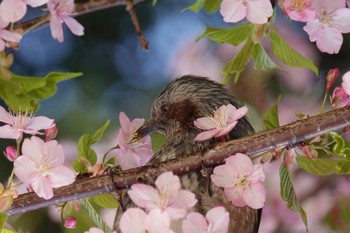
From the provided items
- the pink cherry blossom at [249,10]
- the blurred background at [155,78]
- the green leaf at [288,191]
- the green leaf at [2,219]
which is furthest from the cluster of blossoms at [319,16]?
the blurred background at [155,78]

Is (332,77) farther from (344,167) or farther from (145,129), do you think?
(145,129)

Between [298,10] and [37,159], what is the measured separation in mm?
221

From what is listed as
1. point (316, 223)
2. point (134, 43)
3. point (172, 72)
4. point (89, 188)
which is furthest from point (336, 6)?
point (134, 43)

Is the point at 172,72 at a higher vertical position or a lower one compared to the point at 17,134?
lower

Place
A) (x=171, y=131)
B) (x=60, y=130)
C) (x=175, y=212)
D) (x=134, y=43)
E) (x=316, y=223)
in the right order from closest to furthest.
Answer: (x=175, y=212) → (x=171, y=131) → (x=316, y=223) → (x=60, y=130) → (x=134, y=43)

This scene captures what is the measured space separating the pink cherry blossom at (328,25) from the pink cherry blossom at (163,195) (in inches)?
6.9

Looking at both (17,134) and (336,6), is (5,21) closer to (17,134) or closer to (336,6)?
(17,134)

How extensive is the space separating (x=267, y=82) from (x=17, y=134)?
630 mm

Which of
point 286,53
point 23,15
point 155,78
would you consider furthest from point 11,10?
point 155,78

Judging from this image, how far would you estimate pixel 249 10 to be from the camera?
0.55 metres

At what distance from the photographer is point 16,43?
588 mm

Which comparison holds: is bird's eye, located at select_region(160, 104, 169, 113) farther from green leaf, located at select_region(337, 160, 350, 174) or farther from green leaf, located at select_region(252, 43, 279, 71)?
green leaf, located at select_region(337, 160, 350, 174)

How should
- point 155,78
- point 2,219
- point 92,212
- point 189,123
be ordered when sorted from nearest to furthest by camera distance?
point 2,219 → point 92,212 → point 189,123 → point 155,78

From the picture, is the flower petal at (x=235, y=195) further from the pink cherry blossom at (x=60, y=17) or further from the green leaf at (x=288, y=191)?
the pink cherry blossom at (x=60, y=17)
